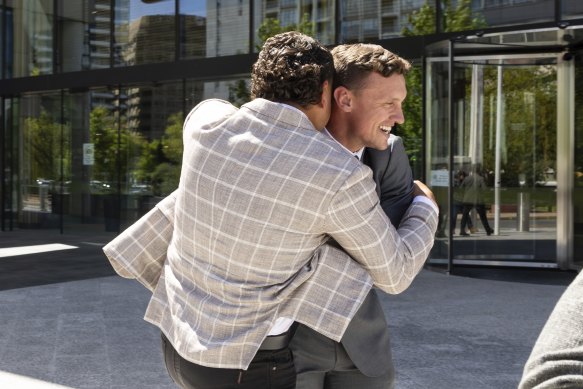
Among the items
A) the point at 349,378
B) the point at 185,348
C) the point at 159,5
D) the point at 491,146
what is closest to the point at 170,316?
the point at 185,348

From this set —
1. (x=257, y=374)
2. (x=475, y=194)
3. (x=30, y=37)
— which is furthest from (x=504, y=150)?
(x=30, y=37)

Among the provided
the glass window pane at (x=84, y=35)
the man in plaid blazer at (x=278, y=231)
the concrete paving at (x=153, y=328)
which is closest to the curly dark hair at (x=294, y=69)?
the man in plaid blazer at (x=278, y=231)

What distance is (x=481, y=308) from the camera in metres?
8.22

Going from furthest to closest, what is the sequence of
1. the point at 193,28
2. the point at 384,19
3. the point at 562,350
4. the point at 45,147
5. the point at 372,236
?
the point at 45,147
the point at 193,28
the point at 384,19
the point at 372,236
the point at 562,350

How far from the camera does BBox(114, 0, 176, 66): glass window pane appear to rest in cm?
1550

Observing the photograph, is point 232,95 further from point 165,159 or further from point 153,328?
point 153,328

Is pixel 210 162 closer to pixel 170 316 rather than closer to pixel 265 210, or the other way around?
pixel 265 210

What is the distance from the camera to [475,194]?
11.4 meters

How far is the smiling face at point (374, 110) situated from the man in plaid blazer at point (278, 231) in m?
0.07

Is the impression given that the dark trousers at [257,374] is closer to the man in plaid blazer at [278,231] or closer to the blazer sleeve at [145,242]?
the man in plaid blazer at [278,231]

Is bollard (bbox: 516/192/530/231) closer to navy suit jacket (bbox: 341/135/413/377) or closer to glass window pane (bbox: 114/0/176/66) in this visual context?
glass window pane (bbox: 114/0/176/66)

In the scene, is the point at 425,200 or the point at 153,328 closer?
the point at 425,200

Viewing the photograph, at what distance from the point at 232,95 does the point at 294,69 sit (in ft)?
42.4

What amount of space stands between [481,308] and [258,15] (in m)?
7.46
